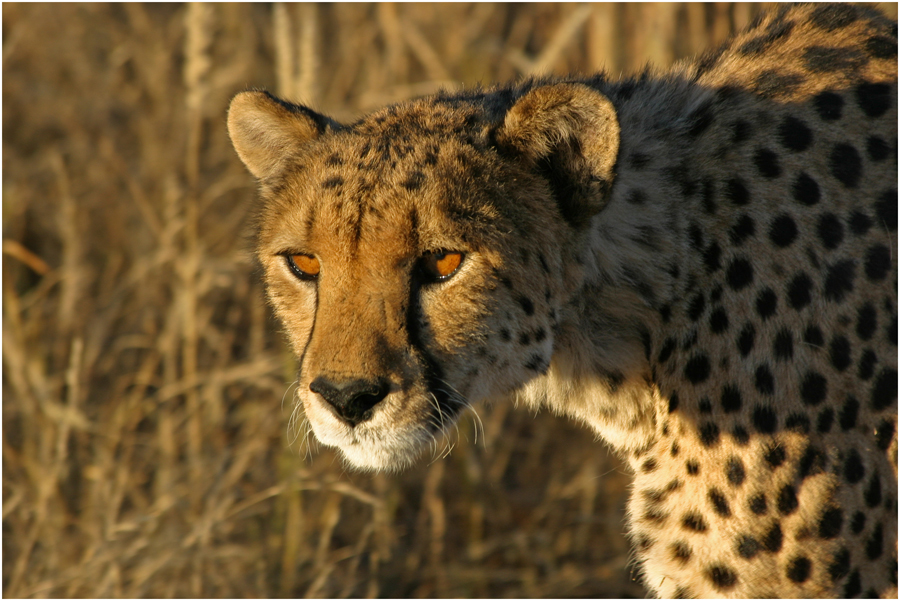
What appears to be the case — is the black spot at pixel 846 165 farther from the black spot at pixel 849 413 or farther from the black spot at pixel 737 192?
the black spot at pixel 849 413

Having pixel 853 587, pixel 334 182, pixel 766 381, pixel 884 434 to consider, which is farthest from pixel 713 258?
pixel 334 182

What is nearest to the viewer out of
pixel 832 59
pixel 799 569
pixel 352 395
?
pixel 352 395

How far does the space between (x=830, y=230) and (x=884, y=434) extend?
18.0 inches

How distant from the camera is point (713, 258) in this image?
2090 millimetres

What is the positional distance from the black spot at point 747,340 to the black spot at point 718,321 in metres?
0.04

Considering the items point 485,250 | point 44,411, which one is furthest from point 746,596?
point 44,411

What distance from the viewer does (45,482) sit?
2.93 metres

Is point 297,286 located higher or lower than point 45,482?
higher

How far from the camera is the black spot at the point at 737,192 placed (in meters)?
2.08

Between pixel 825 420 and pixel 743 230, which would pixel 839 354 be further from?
pixel 743 230

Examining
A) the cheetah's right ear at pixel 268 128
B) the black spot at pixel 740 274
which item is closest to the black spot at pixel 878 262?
the black spot at pixel 740 274

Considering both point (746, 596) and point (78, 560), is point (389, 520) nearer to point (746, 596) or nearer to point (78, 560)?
point (78, 560)

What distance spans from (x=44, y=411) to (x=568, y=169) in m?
2.18

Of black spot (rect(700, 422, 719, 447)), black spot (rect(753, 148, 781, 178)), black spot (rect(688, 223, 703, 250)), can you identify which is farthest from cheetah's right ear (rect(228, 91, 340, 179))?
black spot (rect(700, 422, 719, 447))
